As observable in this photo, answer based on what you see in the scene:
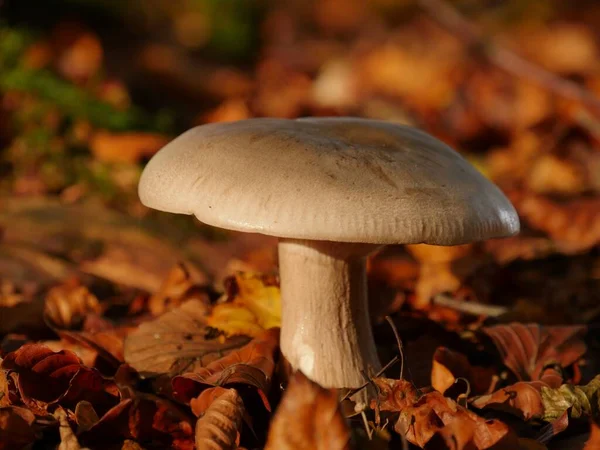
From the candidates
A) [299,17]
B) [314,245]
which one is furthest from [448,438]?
[299,17]

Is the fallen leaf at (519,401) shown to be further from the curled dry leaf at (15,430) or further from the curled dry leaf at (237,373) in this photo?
the curled dry leaf at (15,430)

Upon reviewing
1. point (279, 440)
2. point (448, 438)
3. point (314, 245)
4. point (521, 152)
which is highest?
point (314, 245)

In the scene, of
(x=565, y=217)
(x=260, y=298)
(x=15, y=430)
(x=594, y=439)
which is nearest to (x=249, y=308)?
(x=260, y=298)

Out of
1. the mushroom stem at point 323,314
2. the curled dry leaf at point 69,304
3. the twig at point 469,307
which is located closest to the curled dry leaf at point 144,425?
the mushroom stem at point 323,314

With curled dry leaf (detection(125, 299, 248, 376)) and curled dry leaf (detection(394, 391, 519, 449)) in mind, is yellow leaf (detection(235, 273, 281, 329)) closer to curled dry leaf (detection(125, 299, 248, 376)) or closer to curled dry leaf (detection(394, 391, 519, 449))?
curled dry leaf (detection(125, 299, 248, 376))

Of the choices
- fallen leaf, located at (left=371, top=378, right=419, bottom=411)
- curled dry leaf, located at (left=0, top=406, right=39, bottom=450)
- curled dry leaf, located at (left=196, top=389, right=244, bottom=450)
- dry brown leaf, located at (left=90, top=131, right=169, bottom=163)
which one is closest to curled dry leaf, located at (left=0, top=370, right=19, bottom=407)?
curled dry leaf, located at (left=0, top=406, right=39, bottom=450)

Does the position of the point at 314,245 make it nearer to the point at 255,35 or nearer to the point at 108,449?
the point at 108,449
